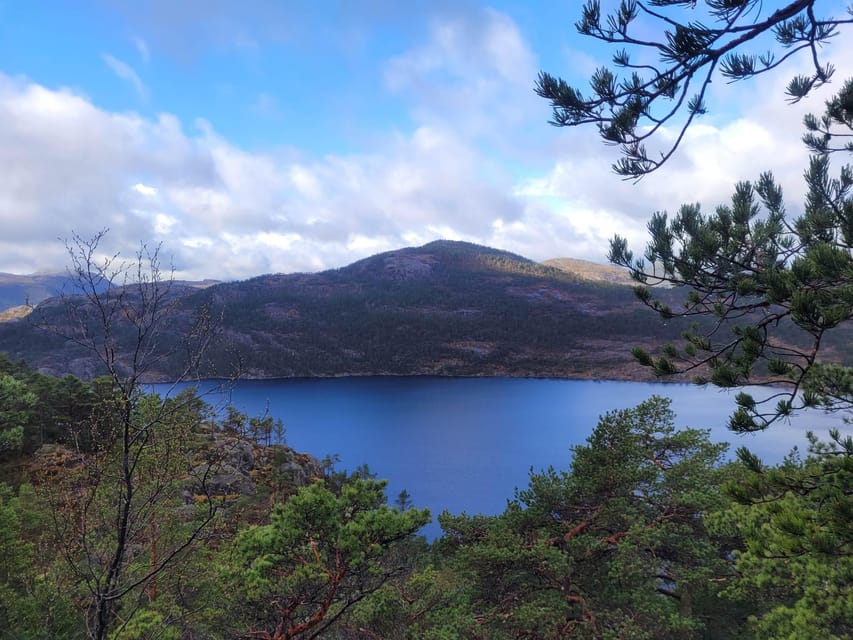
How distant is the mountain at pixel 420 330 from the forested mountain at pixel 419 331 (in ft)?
1.19

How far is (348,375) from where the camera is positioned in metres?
115

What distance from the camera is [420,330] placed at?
134750mm

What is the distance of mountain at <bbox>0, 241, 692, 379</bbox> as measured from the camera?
111 metres

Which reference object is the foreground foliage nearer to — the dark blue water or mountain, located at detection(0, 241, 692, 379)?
the dark blue water

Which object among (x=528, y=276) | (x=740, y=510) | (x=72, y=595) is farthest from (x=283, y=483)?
(x=528, y=276)

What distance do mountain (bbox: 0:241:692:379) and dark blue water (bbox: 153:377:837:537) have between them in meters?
15.3

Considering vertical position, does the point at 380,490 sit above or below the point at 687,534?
above

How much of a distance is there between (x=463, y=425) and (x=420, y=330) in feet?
238

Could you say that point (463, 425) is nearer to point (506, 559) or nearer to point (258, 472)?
point (258, 472)

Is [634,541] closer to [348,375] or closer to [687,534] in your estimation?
[687,534]

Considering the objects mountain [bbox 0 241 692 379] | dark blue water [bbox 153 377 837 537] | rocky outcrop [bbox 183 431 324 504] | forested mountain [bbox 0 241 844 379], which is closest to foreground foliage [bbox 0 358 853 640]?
rocky outcrop [bbox 183 431 324 504]

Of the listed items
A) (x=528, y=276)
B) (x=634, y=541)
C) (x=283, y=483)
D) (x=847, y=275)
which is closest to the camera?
(x=847, y=275)

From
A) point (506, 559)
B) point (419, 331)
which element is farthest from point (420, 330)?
point (506, 559)

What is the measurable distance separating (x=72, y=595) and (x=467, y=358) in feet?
372
